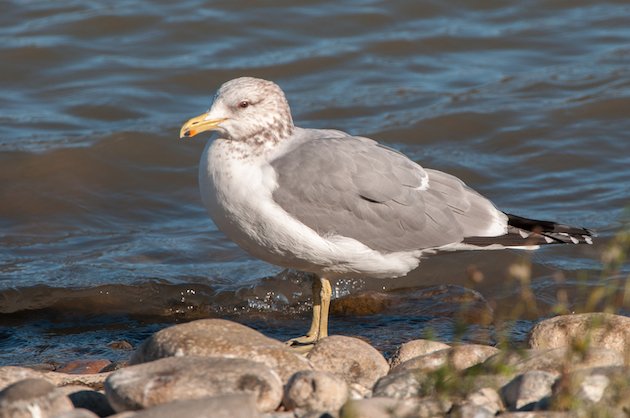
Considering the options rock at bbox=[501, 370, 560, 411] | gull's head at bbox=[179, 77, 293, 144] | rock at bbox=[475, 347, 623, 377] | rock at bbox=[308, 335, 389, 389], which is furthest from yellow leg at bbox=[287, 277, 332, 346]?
rock at bbox=[501, 370, 560, 411]

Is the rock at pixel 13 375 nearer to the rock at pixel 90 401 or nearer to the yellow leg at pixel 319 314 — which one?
the rock at pixel 90 401

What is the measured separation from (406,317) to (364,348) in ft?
6.60

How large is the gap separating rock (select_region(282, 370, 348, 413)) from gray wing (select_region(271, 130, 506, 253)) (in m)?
1.73

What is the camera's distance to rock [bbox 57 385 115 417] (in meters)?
4.38

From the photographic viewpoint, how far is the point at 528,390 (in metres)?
4.12

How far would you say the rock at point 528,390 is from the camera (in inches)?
161

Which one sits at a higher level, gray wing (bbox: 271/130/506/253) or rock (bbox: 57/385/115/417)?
gray wing (bbox: 271/130/506/253)

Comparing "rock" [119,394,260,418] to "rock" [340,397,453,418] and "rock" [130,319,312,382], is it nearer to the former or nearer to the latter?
"rock" [340,397,453,418]

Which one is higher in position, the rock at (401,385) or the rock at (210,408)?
the rock at (210,408)


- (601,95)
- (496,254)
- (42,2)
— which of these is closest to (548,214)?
(496,254)

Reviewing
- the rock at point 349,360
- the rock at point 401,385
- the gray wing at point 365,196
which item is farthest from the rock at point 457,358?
the gray wing at point 365,196

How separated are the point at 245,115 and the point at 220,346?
5.79 feet

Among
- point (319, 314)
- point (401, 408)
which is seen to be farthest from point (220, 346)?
point (319, 314)

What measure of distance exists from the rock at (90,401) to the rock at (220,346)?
29cm
